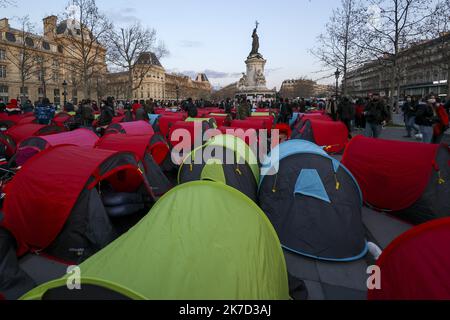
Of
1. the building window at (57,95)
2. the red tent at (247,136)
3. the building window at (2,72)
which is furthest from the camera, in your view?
the building window at (57,95)

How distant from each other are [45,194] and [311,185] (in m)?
3.80

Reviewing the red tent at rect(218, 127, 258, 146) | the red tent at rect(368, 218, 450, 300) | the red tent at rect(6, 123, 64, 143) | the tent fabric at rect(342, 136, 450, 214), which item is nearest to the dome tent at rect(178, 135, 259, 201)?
the tent fabric at rect(342, 136, 450, 214)

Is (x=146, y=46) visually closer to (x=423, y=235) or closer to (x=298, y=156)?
(x=298, y=156)

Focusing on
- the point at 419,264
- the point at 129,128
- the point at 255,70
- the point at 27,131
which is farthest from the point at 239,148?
the point at 255,70

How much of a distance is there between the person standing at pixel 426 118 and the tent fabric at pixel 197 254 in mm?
9046

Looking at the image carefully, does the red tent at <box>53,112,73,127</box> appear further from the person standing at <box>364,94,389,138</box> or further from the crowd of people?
the person standing at <box>364,94,389,138</box>

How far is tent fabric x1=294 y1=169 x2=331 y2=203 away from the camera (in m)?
4.00

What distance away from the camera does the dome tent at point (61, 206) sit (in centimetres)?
377

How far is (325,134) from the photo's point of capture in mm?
10609

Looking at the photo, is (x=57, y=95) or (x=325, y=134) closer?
(x=325, y=134)

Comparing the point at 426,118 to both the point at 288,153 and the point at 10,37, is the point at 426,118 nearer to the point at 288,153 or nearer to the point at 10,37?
the point at 288,153

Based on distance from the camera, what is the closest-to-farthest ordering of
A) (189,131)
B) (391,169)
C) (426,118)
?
1. (391,169)
2. (426,118)
3. (189,131)

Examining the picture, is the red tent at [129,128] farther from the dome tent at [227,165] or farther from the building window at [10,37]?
the building window at [10,37]

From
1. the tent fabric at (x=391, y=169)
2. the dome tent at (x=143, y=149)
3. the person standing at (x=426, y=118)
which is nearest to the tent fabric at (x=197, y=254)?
the tent fabric at (x=391, y=169)
